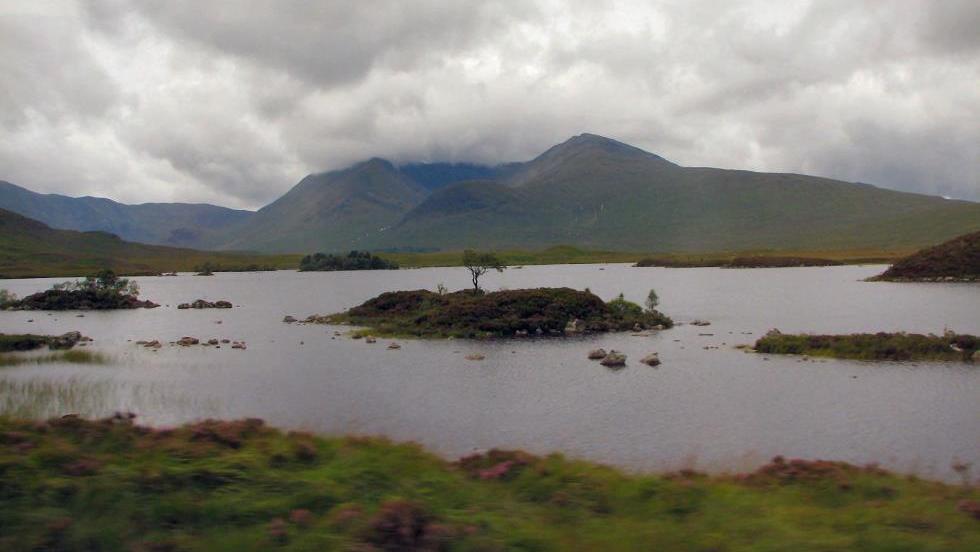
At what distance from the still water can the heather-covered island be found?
3.46 meters

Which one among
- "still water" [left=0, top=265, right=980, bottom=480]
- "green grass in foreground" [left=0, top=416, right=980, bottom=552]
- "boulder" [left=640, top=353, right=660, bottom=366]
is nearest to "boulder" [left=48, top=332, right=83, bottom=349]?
"still water" [left=0, top=265, right=980, bottom=480]

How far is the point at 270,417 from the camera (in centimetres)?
3084

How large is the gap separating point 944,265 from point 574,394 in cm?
11853

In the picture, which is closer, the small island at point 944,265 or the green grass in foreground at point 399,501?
the green grass in foreground at point 399,501

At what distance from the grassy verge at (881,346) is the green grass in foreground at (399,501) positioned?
33.0 meters

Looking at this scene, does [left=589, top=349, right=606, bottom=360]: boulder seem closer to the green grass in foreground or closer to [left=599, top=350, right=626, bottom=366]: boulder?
[left=599, top=350, right=626, bottom=366]: boulder

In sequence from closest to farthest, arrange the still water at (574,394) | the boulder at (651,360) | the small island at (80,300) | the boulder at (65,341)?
1. the still water at (574,394)
2. the boulder at (651,360)
3. the boulder at (65,341)
4. the small island at (80,300)

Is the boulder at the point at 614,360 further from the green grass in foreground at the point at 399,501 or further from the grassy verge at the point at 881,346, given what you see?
the green grass in foreground at the point at 399,501

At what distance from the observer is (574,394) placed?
3484 cm

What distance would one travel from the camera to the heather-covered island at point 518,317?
6128 centimetres

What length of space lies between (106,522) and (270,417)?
850 inches

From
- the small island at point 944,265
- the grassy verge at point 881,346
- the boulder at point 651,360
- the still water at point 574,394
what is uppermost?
the small island at point 944,265

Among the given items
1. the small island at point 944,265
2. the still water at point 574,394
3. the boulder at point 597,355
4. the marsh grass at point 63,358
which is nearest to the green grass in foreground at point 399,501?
the still water at point 574,394

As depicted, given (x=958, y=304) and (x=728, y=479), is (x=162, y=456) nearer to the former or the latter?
(x=728, y=479)
